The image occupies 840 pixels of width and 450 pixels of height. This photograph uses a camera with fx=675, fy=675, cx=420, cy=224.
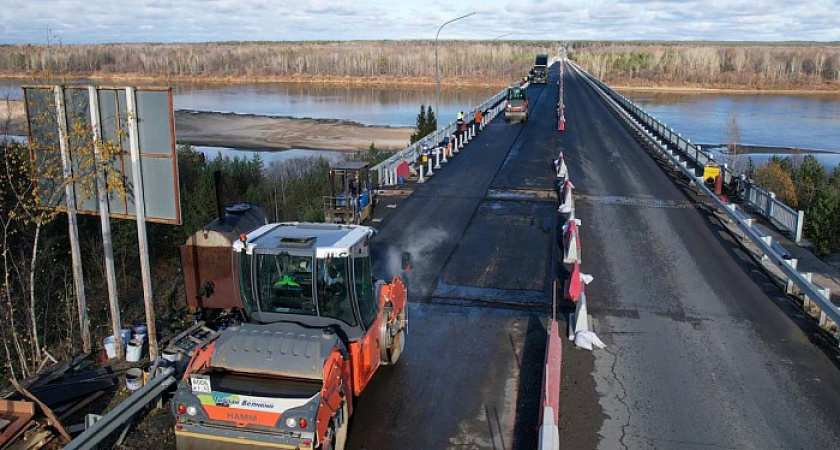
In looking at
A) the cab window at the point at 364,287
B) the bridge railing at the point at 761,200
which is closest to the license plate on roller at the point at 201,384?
the cab window at the point at 364,287

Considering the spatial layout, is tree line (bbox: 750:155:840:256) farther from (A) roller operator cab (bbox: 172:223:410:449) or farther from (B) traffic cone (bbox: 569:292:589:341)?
(A) roller operator cab (bbox: 172:223:410:449)

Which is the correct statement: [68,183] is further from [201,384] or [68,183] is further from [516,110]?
[516,110]

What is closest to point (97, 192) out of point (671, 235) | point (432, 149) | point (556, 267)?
point (556, 267)

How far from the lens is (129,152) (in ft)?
34.1

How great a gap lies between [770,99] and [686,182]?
280 feet

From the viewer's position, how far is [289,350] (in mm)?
6980

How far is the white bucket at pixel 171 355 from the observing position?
9534 millimetres

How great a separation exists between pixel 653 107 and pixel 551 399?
80.9 m

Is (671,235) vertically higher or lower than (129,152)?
lower

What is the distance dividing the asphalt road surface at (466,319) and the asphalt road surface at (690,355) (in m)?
0.84

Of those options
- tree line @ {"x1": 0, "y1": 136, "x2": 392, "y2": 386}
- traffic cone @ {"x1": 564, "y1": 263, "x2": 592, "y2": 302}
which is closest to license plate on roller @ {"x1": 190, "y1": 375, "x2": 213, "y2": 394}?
tree line @ {"x1": 0, "y1": 136, "x2": 392, "y2": 386}

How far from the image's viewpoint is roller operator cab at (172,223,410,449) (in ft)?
21.7

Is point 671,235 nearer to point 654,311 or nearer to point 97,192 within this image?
point 654,311

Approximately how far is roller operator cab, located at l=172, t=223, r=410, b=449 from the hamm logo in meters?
0.01
